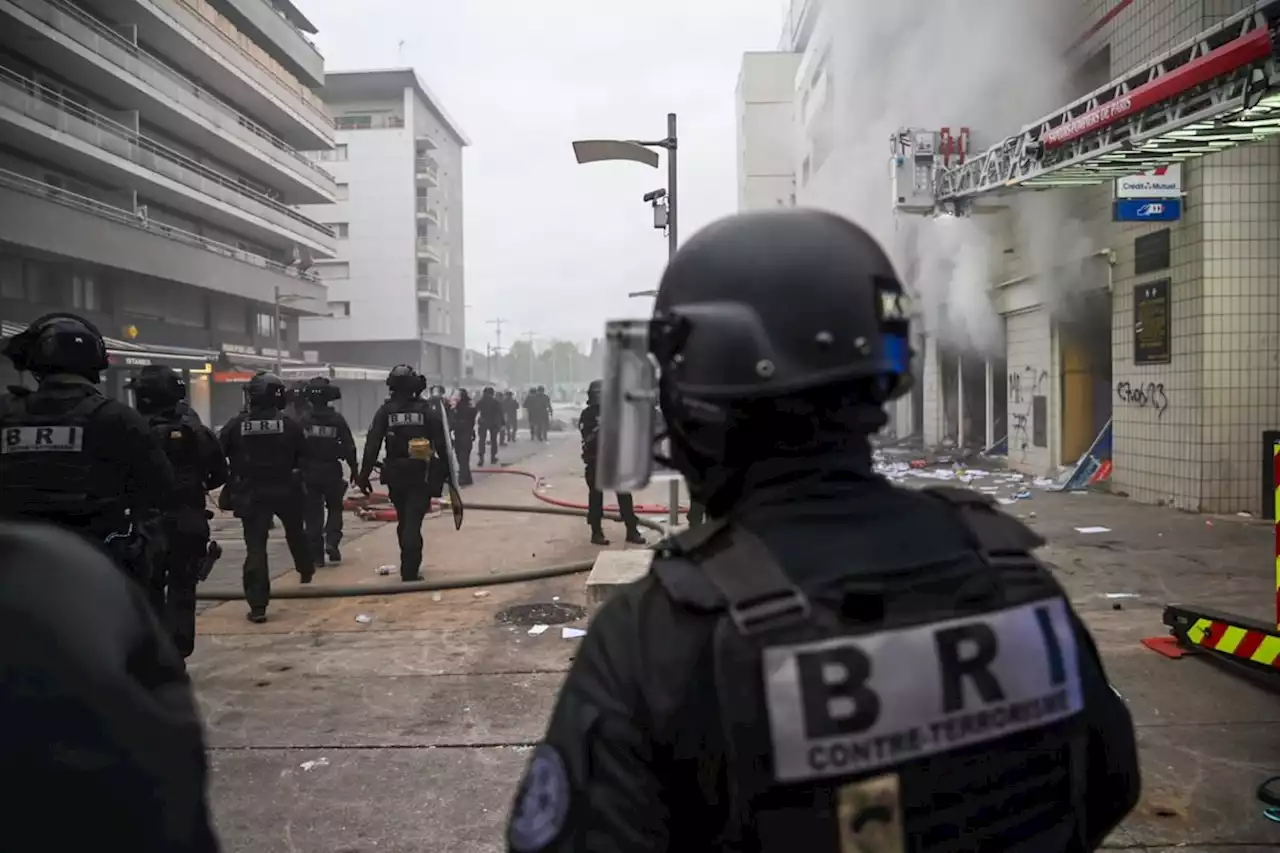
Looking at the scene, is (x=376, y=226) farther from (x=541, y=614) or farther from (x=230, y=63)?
(x=541, y=614)

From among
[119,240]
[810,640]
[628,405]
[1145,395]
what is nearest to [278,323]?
[119,240]

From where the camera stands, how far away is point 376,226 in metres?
55.7

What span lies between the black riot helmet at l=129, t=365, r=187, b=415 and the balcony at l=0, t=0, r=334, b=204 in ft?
66.5

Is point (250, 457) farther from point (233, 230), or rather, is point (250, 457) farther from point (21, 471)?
point (233, 230)

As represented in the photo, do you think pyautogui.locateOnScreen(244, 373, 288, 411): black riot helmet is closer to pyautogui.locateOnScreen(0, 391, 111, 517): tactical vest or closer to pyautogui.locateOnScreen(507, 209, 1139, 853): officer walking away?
pyautogui.locateOnScreen(0, 391, 111, 517): tactical vest

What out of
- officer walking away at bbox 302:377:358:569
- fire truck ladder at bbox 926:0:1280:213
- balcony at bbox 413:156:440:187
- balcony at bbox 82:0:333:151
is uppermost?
balcony at bbox 413:156:440:187

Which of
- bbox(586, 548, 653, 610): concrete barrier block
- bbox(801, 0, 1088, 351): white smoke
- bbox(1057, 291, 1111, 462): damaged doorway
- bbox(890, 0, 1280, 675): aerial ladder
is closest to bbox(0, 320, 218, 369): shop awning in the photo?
bbox(801, 0, 1088, 351): white smoke

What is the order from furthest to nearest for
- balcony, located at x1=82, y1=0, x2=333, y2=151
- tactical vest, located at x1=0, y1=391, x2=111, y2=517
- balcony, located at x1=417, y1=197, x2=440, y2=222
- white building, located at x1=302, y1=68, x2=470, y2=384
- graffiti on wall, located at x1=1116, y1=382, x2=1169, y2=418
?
balcony, located at x1=417, y1=197, x2=440, y2=222
white building, located at x1=302, y1=68, x2=470, y2=384
balcony, located at x1=82, y1=0, x2=333, y2=151
graffiti on wall, located at x1=1116, y1=382, x2=1169, y2=418
tactical vest, located at x1=0, y1=391, x2=111, y2=517

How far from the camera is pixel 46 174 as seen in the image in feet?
77.9

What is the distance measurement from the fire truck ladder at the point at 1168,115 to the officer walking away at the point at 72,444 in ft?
23.4

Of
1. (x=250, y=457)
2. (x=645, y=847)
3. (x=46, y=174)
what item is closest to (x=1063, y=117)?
(x=250, y=457)

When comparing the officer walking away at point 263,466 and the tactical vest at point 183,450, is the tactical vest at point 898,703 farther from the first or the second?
the officer walking away at point 263,466

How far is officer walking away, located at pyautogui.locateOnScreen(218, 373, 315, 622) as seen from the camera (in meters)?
6.43

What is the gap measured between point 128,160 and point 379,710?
88.4 feet
